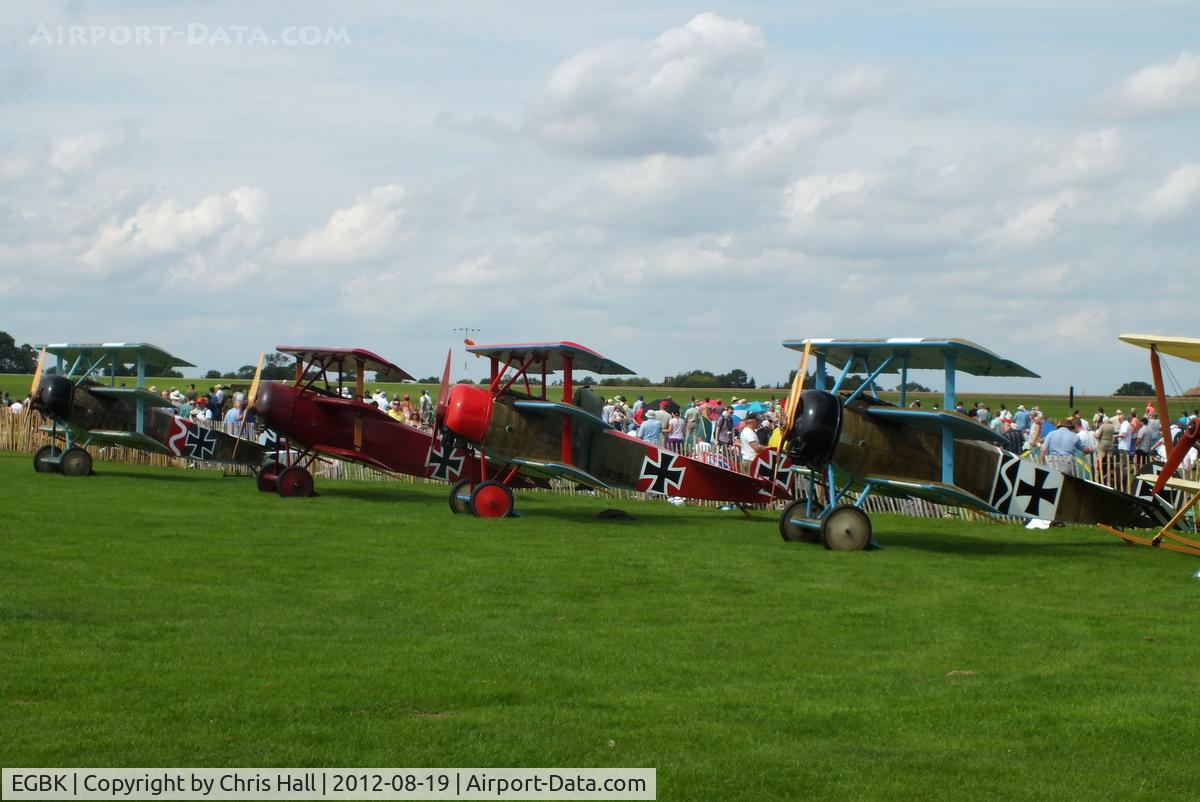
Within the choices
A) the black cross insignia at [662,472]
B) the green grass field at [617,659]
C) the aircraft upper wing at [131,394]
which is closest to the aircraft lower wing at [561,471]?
the black cross insignia at [662,472]

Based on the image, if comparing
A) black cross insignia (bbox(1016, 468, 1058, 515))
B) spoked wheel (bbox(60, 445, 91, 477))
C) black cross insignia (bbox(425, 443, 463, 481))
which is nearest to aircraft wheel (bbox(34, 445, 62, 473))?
spoked wheel (bbox(60, 445, 91, 477))

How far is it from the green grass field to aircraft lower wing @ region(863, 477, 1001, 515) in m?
0.67

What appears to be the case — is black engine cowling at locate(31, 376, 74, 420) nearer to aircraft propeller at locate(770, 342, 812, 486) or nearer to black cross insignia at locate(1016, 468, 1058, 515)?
aircraft propeller at locate(770, 342, 812, 486)

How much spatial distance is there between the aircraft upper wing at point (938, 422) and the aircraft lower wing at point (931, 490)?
2.15 ft

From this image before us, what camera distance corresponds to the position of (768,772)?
236 inches

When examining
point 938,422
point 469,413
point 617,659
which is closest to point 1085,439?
point 938,422

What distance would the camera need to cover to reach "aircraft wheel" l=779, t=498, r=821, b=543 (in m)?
16.2

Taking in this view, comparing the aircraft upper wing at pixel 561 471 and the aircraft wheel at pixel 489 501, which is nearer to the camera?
the aircraft upper wing at pixel 561 471

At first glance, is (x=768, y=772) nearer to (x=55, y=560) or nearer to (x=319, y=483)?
(x=55, y=560)

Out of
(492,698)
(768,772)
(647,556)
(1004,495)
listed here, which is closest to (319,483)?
(647,556)

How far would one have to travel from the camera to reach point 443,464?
21828 mm

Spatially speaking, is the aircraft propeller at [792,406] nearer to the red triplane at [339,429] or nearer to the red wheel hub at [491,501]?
the red wheel hub at [491,501]

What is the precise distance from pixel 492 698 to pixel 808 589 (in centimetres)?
527

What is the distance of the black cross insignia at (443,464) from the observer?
21737mm
